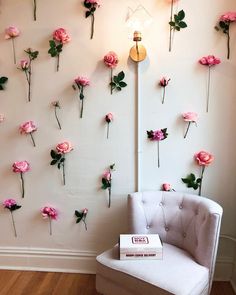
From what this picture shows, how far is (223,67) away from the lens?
197cm

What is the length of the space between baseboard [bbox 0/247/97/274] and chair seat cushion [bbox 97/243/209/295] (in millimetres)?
555

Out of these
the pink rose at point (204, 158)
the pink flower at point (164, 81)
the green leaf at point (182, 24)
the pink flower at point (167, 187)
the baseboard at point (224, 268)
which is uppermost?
the green leaf at point (182, 24)

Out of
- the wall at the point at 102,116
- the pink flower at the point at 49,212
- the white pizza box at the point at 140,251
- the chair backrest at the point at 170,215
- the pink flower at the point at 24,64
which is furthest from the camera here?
the pink flower at the point at 49,212

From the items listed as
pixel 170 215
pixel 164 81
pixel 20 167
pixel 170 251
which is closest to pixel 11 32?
pixel 20 167

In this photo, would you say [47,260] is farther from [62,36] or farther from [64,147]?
[62,36]

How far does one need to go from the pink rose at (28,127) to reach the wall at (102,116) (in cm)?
4

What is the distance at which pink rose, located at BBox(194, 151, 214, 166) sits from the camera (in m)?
2.04

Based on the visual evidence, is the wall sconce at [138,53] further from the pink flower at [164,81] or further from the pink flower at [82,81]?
the pink flower at [82,81]

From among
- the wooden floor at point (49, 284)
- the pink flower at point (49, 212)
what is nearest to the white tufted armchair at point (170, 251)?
the wooden floor at point (49, 284)

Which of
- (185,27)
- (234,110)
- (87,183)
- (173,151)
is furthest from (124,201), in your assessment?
(185,27)

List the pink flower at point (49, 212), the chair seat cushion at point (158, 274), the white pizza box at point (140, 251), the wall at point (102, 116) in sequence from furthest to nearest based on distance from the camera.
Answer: the pink flower at point (49, 212), the wall at point (102, 116), the white pizza box at point (140, 251), the chair seat cushion at point (158, 274)

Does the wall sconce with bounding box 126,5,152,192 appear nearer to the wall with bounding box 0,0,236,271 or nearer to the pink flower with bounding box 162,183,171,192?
the wall with bounding box 0,0,236,271

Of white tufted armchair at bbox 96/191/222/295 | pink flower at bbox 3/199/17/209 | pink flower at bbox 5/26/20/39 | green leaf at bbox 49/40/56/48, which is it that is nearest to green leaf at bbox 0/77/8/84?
pink flower at bbox 5/26/20/39

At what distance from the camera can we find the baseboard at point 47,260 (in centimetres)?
230
